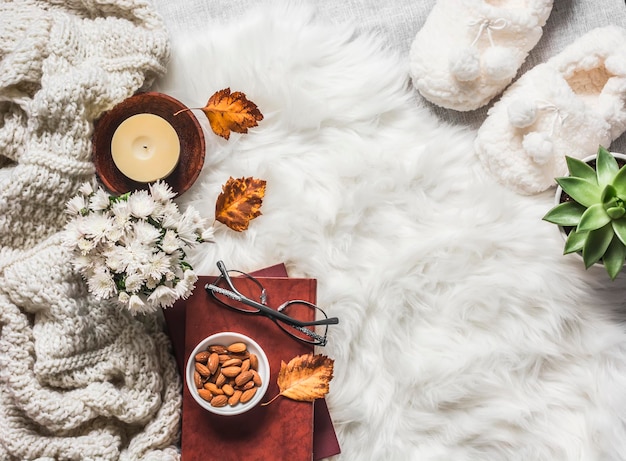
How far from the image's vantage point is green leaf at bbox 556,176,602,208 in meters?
0.82

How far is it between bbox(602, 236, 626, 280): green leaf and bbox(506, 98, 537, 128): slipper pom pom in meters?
0.22

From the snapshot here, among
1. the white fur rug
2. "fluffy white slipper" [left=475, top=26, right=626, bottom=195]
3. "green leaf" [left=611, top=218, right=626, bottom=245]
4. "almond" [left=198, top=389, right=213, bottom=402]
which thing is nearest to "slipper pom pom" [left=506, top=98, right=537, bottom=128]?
"fluffy white slipper" [left=475, top=26, right=626, bottom=195]

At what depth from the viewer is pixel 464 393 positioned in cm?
92

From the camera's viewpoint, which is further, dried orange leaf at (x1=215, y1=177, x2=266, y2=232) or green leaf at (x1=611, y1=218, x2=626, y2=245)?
dried orange leaf at (x1=215, y1=177, x2=266, y2=232)

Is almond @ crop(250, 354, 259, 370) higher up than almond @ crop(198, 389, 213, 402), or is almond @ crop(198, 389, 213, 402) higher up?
almond @ crop(250, 354, 259, 370)

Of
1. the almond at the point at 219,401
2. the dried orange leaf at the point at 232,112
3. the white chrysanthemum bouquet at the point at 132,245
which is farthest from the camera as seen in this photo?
the dried orange leaf at the point at 232,112

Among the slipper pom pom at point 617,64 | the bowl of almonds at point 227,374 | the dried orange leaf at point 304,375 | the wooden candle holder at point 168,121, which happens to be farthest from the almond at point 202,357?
the slipper pom pom at point 617,64

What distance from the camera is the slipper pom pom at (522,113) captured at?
2.95ft

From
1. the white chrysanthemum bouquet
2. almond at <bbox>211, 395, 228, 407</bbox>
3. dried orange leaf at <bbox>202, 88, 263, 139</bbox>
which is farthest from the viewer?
dried orange leaf at <bbox>202, 88, 263, 139</bbox>

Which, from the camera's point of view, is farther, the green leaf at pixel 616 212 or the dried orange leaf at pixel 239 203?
the dried orange leaf at pixel 239 203

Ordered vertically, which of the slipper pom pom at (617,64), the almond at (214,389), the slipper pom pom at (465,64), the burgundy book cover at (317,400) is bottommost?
the burgundy book cover at (317,400)

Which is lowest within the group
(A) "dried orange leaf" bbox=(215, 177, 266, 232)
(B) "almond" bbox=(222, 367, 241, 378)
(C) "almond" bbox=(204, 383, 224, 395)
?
(C) "almond" bbox=(204, 383, 224, 395)

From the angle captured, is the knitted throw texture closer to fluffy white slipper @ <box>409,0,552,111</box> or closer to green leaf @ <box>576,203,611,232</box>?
fluffy white slipper @ <box>409,0,552,111</box>

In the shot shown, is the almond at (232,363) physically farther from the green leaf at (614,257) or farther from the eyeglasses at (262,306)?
the green leaf at (614,257)
